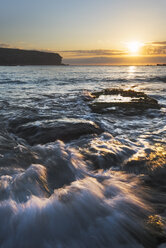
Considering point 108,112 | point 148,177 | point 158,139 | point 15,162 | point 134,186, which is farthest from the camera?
point 108,112

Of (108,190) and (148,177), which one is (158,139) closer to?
(148,177)

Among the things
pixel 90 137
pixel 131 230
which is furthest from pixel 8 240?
pixel 90 137

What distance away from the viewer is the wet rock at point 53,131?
6.88 meters

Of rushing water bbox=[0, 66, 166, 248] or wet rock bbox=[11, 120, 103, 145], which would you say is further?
wet rock bbox=[11, 120, 103, 145]

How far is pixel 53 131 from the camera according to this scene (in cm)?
737

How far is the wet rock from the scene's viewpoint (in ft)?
22.6

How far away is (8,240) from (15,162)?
247 centimetres

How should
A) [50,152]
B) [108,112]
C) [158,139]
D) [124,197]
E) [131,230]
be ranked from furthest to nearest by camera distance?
1. [108,112]
2. [158,139]
3. [50,152]
4. [124,197]
5. [131,230]

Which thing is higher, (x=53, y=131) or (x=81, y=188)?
(x=53, y=131)

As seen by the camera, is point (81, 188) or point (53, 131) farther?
point (53, 131)

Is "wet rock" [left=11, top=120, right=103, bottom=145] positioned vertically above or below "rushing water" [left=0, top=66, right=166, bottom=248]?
above

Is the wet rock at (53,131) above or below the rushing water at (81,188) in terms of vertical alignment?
above

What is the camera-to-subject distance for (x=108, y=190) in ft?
13.3

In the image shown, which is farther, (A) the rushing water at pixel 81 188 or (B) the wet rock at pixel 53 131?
(B) the wet rock at pixel 53 131
